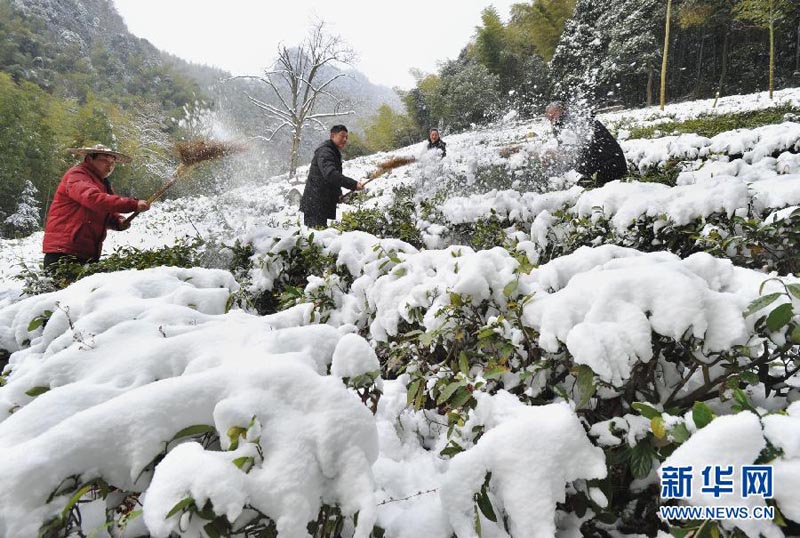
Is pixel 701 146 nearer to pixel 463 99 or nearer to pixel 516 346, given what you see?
pixel 516 346

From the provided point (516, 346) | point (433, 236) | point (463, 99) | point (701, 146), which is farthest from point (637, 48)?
point (516, 346)

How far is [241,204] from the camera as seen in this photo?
453 inches

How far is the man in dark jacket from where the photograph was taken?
404 cm

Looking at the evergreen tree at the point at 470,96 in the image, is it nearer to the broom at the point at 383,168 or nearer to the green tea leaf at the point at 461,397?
the broom at the point at 383,168

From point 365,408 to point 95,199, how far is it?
10.8ft

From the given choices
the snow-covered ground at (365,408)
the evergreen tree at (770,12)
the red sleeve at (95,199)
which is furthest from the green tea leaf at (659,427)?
the evergreen tree at (770,12)

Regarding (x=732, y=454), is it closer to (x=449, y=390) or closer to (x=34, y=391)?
(x=449, y=390)

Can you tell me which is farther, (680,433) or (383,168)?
(383,168)

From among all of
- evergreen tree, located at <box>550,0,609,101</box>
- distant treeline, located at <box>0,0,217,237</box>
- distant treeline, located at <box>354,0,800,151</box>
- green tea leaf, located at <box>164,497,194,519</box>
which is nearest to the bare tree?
distant treeline, located at <box>0,0,217,237</box>

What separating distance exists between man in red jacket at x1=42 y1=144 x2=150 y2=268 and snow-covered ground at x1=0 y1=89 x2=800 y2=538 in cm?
156

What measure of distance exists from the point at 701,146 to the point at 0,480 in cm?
645

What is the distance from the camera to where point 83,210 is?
3.09 metres

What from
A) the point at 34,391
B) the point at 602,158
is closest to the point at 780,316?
the point at 34,391

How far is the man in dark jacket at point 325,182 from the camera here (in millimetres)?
4043
